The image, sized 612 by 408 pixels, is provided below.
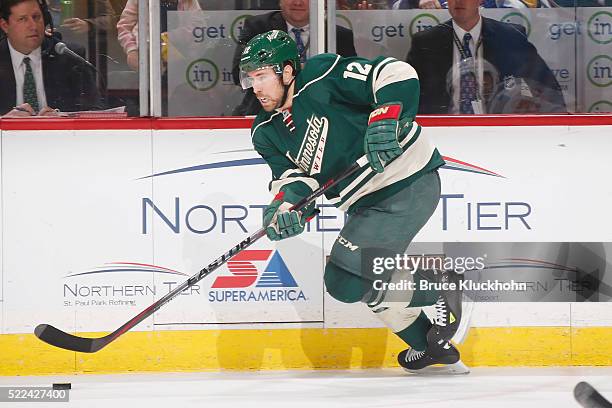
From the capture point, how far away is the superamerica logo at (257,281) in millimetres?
4469

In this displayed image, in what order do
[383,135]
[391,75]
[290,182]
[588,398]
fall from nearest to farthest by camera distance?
[588,398] → [383,135] → [391,75] → [290,182]

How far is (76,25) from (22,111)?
0.38m

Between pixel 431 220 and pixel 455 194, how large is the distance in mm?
133

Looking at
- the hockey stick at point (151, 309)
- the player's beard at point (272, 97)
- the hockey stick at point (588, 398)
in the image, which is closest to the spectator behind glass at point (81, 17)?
the player's beard at point (272, 97)

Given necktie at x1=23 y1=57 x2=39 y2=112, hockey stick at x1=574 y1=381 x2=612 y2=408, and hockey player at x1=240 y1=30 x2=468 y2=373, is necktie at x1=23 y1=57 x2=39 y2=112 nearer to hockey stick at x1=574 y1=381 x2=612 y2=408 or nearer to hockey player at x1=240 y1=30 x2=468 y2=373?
hockey player at x1=240 y1=30 x2=468 y2=373

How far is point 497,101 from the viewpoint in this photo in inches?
177

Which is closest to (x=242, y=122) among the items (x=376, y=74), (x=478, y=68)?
(x=376, y=74)

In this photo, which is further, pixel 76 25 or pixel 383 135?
pixel 76 25

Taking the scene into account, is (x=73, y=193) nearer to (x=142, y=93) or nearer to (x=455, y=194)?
(x=142, y=93)

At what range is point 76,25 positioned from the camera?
4457mm

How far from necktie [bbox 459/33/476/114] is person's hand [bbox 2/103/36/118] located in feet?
5.24

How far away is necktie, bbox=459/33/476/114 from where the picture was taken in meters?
4.48

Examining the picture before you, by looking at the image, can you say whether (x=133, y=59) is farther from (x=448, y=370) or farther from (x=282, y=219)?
(x=448, y=370)

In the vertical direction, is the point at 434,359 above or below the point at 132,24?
below
